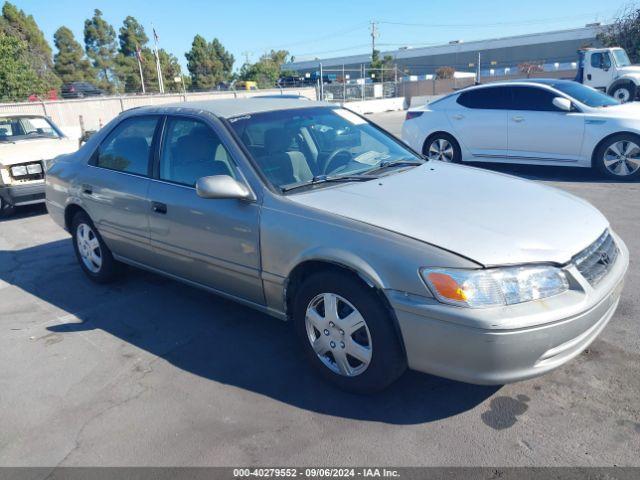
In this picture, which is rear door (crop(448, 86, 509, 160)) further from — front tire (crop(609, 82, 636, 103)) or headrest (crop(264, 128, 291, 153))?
front tire (crop(609, 82, 636, 103))

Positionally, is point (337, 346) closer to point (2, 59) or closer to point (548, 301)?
point (548, 301)

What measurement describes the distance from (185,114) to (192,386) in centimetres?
199

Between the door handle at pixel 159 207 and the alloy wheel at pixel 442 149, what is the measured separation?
656 centimetres

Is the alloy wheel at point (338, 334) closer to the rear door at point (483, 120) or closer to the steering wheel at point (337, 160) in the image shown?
the steering wheel at point (337, 160)

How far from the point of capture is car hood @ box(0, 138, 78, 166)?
7773mm

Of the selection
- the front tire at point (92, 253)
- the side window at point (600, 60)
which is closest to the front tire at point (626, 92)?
the side window at point (600, 60)

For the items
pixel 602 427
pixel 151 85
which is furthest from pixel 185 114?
pixel 151 85

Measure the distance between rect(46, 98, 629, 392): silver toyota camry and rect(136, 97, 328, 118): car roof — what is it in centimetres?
2

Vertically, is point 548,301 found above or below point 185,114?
below

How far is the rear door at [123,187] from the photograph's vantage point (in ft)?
13.8

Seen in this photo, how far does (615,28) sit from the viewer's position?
121 feet

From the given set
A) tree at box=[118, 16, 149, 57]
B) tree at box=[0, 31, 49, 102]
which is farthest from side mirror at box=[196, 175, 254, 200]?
tree at box=[118, 16, 149, 57]

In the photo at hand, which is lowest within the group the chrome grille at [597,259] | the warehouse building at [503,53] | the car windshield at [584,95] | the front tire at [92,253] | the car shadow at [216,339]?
the car shadow at [216,339]

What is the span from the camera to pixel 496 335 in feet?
8.08
